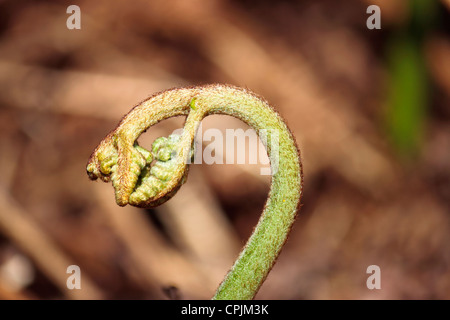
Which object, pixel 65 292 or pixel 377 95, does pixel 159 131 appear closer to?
pixel 65 292

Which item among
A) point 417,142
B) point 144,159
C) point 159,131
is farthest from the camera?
point 159,131

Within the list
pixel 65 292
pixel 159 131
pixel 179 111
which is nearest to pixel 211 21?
pixel 159 131

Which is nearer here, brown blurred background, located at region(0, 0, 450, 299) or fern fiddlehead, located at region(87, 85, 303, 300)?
fern fiddlehead, located at region(87, 85, 303, 300)

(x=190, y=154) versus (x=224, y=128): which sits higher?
(x=224, y=128)

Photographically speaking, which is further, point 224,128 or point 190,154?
point 224,128

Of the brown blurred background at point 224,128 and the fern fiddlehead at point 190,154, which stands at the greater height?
the brown blurred background at point 224,128
